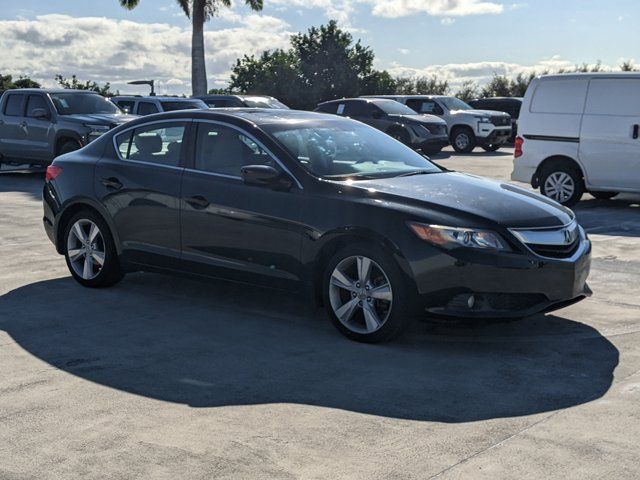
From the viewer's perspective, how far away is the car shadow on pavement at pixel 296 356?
5.09 metres

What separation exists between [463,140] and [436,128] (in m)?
2.74

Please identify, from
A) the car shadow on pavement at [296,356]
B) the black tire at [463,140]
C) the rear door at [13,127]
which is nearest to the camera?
the car shadow on pavement at [296,356]

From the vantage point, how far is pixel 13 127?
19.2m

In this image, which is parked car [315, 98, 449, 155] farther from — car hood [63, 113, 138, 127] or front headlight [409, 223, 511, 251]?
A: front headlight [409, 223, 511, 251]

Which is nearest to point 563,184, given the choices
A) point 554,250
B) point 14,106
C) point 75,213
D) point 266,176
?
point 554,250

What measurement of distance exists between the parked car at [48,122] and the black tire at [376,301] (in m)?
12.4

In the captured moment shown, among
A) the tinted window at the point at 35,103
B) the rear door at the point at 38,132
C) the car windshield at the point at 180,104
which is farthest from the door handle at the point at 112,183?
the car windshield at the point at 180,104

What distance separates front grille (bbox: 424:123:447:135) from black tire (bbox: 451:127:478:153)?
2.12m

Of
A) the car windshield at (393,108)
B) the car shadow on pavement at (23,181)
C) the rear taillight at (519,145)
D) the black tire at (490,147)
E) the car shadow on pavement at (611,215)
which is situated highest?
the rear taillight at (519,145)

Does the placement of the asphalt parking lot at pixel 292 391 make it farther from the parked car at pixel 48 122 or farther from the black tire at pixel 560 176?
the parked car at pixel 48 122

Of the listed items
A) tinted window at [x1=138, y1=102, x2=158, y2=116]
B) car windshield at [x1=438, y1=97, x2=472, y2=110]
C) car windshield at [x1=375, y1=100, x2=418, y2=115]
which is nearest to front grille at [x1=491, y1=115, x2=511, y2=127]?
car windshield at [x1=438, y1=97, x2=472, y2=110]

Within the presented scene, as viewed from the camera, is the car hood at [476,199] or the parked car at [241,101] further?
the parked car at [241,101]

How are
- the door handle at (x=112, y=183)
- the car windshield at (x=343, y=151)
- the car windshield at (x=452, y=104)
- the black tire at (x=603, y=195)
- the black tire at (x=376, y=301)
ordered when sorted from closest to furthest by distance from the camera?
the black tire at (x=376, y=301), the car windshield at (x=343, y=151), the door handle at (x=112, y=183), the black tire at (x=603, y=195), the car windshield at (x=452, y=104)

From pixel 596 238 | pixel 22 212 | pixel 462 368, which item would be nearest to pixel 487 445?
pixel 462 368
